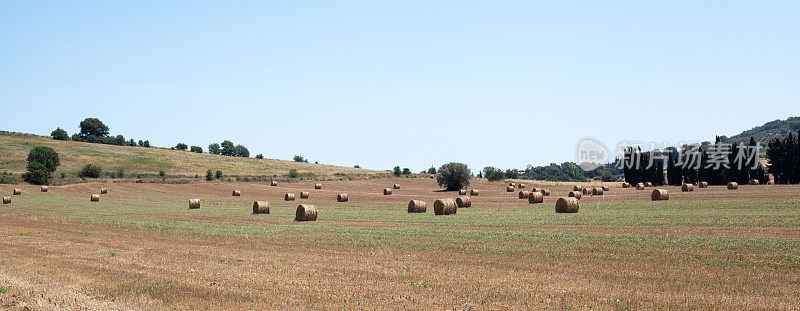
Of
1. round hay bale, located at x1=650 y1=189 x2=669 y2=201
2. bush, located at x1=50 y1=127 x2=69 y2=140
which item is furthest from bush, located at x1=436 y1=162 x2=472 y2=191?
bush, located at x1=50 y1=127 x2=69 y2=140

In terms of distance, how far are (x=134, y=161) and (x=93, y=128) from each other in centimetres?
6732

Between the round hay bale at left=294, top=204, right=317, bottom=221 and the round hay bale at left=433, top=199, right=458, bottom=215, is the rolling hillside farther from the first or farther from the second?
the round hay bale at left=294, top=204, right=317, bottom=221

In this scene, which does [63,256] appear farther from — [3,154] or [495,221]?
[3,154]

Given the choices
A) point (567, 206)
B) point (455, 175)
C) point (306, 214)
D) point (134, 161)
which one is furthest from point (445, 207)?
point (134, 161)

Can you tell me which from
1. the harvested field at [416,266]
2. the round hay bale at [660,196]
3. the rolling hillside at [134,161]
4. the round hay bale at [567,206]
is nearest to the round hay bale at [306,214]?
the harvested field at [416,266]

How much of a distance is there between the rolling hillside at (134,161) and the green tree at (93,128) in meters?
31.9

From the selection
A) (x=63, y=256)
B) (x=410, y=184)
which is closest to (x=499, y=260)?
(x=63, y=256)

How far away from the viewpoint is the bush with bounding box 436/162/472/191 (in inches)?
3666

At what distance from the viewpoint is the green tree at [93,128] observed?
179 metres

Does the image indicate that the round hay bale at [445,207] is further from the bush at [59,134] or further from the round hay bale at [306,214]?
the bush at [59,134]

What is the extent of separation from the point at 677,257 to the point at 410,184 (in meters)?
88.5

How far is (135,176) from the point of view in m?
101

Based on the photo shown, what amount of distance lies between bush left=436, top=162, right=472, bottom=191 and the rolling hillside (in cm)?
3115

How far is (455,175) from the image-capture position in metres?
93.0
